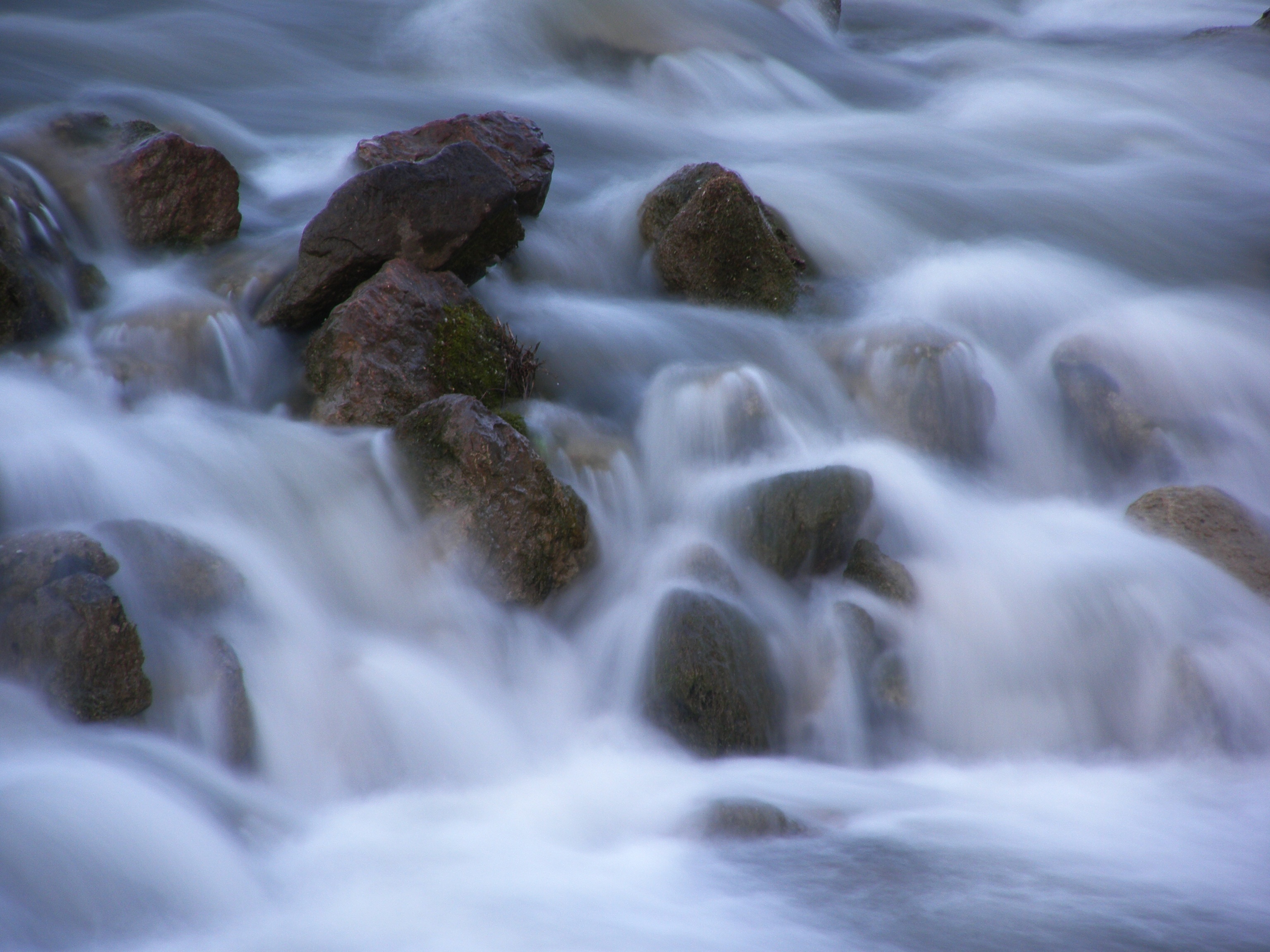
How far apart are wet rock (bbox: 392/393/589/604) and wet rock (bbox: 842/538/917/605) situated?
134 cm

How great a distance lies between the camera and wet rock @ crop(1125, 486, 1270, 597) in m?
4.99

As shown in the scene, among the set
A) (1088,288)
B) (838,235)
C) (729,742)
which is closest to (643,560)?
(729,742)

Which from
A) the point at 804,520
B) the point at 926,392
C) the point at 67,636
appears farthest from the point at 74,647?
the point at 926,392

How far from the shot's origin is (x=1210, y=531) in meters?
5.16

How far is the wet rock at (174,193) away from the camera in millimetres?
5855

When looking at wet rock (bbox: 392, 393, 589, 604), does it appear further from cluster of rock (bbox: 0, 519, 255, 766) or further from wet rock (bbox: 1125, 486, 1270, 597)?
wet rock (bbox: 1125, 486, 1270, 597)

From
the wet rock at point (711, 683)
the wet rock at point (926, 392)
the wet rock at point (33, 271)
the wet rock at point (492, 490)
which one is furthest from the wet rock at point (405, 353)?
the wet rock at point (926, 392)

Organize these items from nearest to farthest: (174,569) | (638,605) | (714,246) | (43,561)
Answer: (43,561), (174,569), (638,605), (714,246)

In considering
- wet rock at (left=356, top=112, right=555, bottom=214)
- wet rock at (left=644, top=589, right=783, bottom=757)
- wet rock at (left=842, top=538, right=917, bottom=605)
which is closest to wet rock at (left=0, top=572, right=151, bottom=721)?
wet rock at (left=644, top=589, right=783, bottom=757)

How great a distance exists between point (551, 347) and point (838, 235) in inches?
110

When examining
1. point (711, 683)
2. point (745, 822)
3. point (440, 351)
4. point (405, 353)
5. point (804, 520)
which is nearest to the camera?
point (745, 822)

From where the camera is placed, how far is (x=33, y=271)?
16.9 feet

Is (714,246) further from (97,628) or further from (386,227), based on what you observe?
(97,628)

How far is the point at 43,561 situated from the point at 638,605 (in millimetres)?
2282
